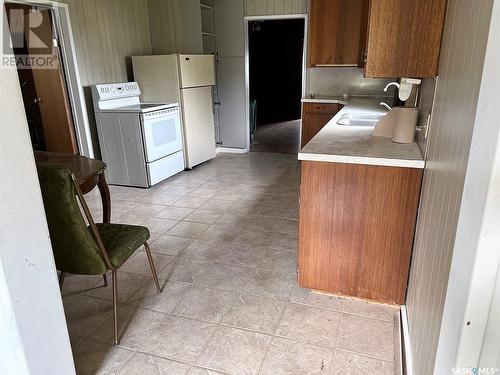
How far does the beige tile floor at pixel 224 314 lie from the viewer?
1.71m

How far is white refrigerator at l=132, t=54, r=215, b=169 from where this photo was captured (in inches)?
180

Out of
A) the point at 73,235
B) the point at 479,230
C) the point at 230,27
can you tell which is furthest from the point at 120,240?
the point at 230,27

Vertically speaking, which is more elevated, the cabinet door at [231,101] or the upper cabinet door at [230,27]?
the upper cabinet door at [230,27]

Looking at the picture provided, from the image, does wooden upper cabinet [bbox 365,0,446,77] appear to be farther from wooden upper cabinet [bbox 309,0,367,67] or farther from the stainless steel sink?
wooden upper cabinet [bbox 309,0,367,67]

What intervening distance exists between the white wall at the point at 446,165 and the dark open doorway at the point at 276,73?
6475 millimetres

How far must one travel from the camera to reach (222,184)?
4434 millimetres

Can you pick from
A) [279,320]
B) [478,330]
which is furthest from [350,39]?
[478,330]

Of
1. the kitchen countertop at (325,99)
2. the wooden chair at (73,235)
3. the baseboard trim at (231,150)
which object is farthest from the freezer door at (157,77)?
the wooden chair at (73,235)

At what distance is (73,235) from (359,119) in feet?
8.67

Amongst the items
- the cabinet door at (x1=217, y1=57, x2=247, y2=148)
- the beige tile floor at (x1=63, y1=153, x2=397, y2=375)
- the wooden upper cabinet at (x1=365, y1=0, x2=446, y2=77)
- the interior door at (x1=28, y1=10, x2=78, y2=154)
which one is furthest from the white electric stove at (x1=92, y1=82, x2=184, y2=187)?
the wooden upper cabinet at (x1=365, y1=0, x2=446, y2=77)

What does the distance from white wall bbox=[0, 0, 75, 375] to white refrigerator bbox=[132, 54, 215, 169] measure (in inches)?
139

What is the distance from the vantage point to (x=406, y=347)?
5.59ft

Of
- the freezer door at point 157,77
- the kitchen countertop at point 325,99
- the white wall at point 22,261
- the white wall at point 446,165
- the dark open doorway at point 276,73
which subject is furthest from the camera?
the dark open doorway at point 276,73

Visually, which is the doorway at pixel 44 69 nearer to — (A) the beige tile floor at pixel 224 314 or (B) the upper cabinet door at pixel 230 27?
(A) the beige tile floor at pixel 224 314
